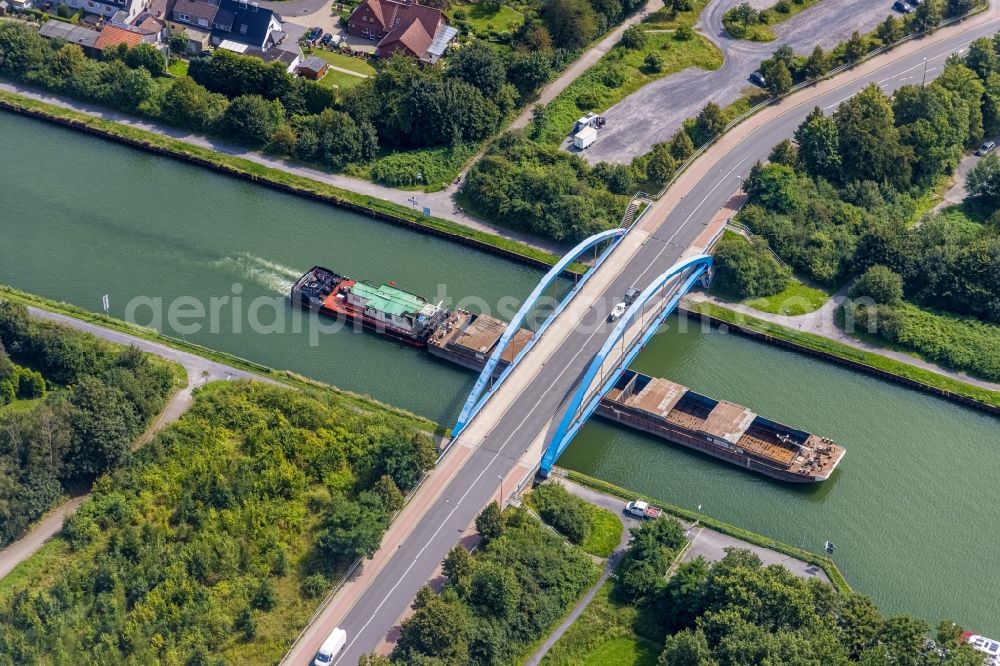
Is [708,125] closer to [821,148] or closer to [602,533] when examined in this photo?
[821,148]

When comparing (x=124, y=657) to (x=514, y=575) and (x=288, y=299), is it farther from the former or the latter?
(x=288, y=299)

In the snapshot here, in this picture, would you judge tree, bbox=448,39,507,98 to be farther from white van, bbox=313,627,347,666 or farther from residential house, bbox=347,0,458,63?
white van, bbox=313,627,347,666

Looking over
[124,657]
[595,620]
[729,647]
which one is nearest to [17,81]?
[124,657]

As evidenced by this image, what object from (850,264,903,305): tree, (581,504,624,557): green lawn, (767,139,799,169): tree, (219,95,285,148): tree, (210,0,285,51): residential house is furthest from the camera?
(210,0,285,51): residential house

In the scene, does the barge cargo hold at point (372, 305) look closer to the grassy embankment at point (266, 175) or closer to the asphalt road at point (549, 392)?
the grassy embankment at point (266, 175)

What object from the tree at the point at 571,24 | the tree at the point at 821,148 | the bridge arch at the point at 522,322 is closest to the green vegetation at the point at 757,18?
the tree at the point at 571,24

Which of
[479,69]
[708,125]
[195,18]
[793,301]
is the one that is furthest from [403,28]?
[793,301]

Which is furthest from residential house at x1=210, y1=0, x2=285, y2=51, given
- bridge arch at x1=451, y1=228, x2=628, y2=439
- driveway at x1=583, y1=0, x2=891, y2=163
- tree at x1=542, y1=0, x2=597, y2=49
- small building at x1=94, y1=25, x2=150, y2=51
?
bridge arch at x1=451, y1=228, x2=628, y2=439
